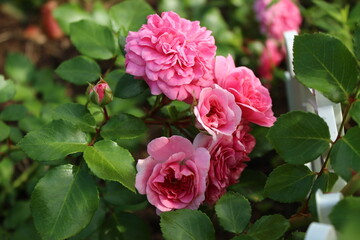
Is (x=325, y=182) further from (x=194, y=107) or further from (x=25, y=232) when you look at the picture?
(x=25, y=232)

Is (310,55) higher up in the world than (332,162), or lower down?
higher up

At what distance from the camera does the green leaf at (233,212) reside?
2.80ft

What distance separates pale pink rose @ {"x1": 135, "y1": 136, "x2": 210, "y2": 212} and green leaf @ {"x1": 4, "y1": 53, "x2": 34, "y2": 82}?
0.96 metres

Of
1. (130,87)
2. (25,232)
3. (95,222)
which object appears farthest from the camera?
(25,232)

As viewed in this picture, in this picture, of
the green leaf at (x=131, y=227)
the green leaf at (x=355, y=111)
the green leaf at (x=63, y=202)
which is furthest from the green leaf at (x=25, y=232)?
the green leaf at (x=355, y=111)

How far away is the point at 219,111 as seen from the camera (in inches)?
36.2

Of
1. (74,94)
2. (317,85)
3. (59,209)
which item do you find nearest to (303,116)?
(317,85)

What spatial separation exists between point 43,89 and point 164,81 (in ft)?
2.82

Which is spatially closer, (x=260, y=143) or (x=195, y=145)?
(x=195, y=145)

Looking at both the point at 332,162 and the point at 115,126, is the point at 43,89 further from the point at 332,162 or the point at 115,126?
the point at 332,162

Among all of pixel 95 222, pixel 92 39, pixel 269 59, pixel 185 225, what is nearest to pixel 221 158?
pixel 185 225

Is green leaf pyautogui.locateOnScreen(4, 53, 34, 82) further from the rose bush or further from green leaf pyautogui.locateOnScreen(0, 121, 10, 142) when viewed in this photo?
the rose bush

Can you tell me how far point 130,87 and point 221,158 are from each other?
0.25m

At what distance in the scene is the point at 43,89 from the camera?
168cm
